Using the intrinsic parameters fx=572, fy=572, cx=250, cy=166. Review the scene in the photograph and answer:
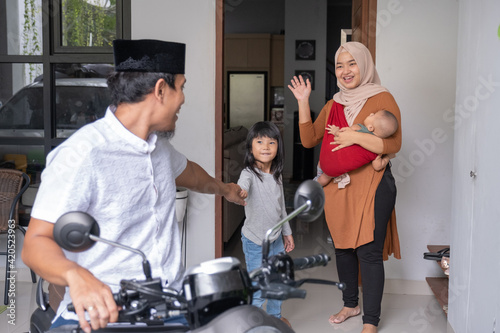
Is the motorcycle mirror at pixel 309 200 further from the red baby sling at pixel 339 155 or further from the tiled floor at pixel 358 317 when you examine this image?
the tiled floor at pixel 358 317

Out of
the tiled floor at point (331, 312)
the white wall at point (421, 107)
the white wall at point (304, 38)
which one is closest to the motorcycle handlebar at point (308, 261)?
the tiled floor at point (331, 312)

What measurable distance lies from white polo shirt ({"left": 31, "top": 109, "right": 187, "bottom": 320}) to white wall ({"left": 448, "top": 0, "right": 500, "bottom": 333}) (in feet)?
4.30

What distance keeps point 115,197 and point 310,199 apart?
0.48 meters

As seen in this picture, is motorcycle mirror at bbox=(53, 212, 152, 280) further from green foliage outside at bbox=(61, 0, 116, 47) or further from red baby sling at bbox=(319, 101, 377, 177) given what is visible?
green foliage outside at bbox=(61, 0, 116, 47)

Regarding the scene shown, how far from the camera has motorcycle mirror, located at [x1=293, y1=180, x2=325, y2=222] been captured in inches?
43.7

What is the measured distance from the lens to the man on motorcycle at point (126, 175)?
1216mm

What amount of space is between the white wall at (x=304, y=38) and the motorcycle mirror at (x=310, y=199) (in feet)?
26.9

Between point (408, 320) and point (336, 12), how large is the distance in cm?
853

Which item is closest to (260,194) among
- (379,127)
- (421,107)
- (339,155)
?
(339,155)

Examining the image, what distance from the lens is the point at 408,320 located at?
3.24 m

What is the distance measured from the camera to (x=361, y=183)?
286 centimetres

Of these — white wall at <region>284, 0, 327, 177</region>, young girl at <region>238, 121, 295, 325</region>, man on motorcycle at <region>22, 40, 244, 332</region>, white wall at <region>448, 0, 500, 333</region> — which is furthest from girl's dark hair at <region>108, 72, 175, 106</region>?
white wall at <region>284, 0, 327, 177</region>

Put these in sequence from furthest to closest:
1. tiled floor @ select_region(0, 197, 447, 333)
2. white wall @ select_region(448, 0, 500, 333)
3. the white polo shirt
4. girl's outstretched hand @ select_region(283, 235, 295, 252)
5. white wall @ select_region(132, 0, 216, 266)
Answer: white wall @ select_region(132, 0, 216, 266) < tiled floor @ select_region(0, 197, 447, 333) < girl's outstretched hand @ select_region(283, 235, 295, 252) < white wall @ select_region(448, 0, 500, 333) < the white polo shirt

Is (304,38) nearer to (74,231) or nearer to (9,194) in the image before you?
(9,194)
